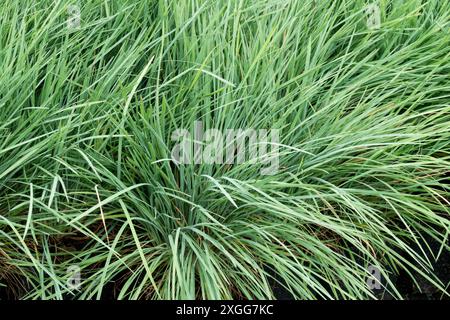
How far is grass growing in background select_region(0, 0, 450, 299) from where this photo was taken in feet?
5.34

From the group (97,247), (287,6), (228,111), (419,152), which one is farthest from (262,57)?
(97,247)

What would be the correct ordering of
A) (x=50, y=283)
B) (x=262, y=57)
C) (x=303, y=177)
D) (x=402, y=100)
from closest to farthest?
(x=50, y=283) < (x=303, y=177) < (x=262, y=57) < (x=402, y=100)

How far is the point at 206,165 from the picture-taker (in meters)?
1.69

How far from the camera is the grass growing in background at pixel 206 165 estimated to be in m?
1.63

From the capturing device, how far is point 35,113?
1675 mm

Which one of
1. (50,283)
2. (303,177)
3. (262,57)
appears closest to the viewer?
(50,283)

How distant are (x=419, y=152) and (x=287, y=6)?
0.54 m

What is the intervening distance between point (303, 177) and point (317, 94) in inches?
12.6

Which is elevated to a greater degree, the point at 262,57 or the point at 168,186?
the point at 262,57

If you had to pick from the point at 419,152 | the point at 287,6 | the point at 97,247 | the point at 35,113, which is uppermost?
the point at 287,6
